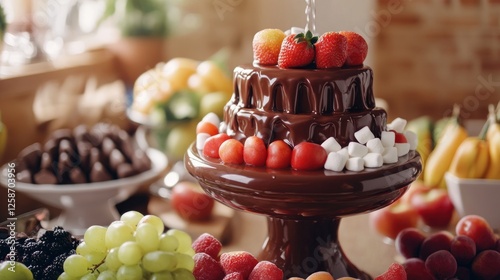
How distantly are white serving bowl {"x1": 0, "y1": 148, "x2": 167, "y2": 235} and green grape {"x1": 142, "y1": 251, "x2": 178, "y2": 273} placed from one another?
0.64 m

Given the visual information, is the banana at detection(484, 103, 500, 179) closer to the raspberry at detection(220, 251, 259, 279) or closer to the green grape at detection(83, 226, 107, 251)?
the raspberry at detection(220, 251, 259, 279)

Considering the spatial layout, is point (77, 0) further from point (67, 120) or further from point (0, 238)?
point (0, 238)

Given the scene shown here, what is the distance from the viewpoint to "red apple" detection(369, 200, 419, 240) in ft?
4.75

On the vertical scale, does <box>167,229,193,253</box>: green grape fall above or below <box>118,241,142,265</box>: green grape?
below

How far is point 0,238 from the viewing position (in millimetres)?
960

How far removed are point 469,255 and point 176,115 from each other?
0.98 metres

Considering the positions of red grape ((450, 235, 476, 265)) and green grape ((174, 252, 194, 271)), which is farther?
red grape ((450, 235, 476, 265))

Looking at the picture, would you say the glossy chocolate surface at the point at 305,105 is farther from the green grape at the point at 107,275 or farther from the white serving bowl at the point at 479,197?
the white serving bowl at the point at 479,197

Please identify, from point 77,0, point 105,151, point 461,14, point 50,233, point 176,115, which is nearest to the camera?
point 50,233

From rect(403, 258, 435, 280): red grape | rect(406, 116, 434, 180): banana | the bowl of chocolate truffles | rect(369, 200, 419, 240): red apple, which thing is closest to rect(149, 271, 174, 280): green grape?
rect(403, 258, 435, 280): red grape

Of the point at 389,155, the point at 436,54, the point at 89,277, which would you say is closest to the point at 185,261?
the point at 89,277

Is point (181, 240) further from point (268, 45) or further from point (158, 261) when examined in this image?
point (268, 45)

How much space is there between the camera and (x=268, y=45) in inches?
39.7

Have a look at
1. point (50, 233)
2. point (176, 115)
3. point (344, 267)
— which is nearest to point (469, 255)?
point (344, 267)
